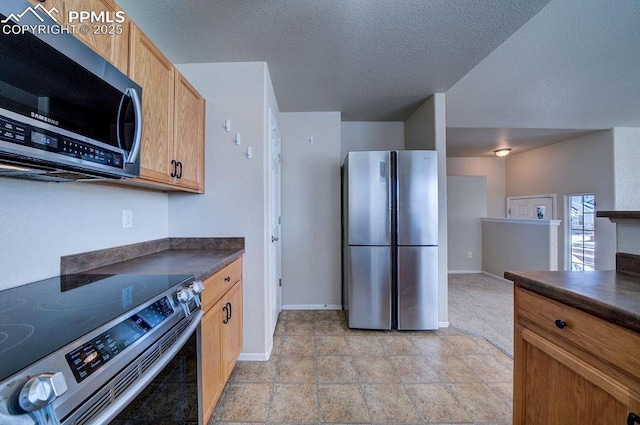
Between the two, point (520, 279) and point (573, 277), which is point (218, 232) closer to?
point (520, 279)

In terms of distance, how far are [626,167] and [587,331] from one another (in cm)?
520

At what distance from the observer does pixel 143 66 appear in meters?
1.34

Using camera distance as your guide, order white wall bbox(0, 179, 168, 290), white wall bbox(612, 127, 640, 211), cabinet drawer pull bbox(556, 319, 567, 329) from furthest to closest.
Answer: white wall bbox(612, 127, 640, 211) < white wall bbox(0, 179, 168, 290) < cabinet drawer pull bbox(556, 319, 567, 329)

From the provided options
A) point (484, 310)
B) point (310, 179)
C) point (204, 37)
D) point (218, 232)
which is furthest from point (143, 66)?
point (484, 310)

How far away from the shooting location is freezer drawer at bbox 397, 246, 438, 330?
2.49 m

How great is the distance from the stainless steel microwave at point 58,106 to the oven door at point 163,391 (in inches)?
27.4

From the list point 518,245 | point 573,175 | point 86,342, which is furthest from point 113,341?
point 573,175

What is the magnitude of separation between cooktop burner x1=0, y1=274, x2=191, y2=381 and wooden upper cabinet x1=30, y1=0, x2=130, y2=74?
1006 mm

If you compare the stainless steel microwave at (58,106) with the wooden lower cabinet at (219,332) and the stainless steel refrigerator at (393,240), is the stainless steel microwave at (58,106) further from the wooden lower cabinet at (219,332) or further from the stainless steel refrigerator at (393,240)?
the stainless steel refrigerator at (393,240)

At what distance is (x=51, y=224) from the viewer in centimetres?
119

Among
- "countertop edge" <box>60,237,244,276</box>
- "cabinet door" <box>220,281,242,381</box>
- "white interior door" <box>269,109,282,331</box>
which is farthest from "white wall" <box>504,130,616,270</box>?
"countertop edge" <box>60,237,244,276</box>

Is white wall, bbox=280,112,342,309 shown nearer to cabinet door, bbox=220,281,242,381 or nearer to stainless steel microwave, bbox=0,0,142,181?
cabinet door, bbox=220,281,242,381

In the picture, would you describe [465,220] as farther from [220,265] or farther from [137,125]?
[137,125]

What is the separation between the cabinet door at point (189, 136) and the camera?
1.67 m
